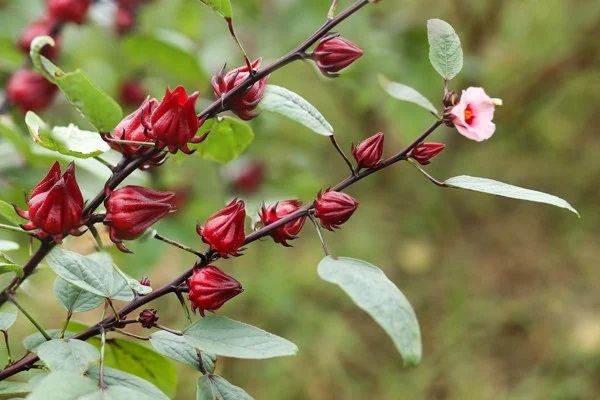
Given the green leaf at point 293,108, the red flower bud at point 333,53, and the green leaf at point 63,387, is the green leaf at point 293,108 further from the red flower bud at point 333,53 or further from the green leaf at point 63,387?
the green leaf at point 63,387

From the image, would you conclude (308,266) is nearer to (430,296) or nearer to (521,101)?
(430,296)

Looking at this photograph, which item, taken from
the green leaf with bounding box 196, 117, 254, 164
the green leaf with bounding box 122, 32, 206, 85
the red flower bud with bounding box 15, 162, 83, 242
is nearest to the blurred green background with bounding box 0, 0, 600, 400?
the green leaf with bounding box 122, 32, 206, 85

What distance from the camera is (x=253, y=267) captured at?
1717mm

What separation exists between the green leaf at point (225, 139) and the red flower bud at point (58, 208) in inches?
4.3

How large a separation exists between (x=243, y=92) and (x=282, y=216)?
0.22ft

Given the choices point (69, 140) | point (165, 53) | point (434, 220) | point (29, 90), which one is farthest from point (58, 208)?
point (434, 220)

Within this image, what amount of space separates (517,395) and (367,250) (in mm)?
467

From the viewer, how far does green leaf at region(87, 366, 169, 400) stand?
367 millimetres

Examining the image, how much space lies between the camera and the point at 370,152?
0.40 meters

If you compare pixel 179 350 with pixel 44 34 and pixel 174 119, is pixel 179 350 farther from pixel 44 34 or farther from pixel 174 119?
pixel 44 34

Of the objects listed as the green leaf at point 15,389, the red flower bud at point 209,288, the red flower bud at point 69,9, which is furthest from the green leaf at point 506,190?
the red flower bud at point 69,9

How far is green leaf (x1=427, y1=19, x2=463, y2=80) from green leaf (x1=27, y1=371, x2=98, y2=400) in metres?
0.23

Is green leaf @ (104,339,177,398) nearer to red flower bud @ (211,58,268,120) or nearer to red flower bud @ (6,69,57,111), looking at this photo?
red flower bud @ (211,58,268,120)

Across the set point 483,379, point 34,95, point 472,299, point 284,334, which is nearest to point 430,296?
point 472,299
